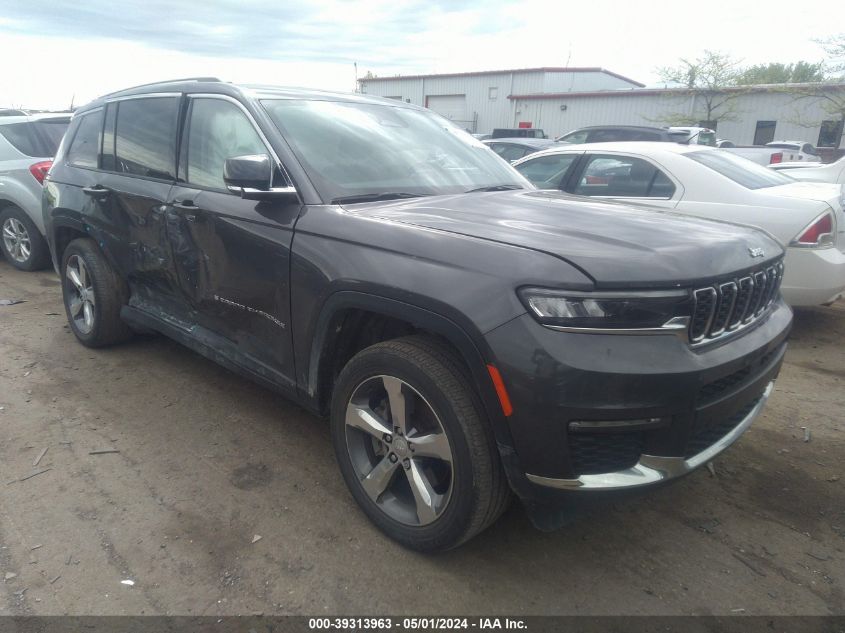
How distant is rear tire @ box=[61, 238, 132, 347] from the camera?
430cm

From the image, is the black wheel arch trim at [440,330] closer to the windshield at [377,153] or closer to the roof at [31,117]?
the windshield at [377,153]

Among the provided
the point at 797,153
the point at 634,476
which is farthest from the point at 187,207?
the point at 797,153

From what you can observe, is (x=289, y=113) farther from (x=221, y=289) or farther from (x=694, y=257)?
(x=694, y=257)

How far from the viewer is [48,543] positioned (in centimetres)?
259

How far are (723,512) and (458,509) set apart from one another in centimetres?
140

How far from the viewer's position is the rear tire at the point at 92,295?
4.30 meters

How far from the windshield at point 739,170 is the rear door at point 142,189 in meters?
4.32

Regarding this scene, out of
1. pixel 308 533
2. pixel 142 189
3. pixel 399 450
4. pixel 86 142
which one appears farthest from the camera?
pixel 86 142

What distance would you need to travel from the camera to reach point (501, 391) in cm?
203

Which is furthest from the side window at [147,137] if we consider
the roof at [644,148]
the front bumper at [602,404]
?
the roof at [644,148]

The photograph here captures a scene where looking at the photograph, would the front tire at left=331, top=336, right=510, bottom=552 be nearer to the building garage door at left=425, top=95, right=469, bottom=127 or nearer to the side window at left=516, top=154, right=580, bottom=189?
the side window at left=516, top=154, right=580, bottom=189

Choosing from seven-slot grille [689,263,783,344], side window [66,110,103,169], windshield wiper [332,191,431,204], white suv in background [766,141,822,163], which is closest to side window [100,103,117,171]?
side window [66,110,103,169]

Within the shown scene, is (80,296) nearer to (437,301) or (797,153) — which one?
(437,301)

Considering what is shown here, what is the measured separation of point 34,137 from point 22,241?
1226 mm
